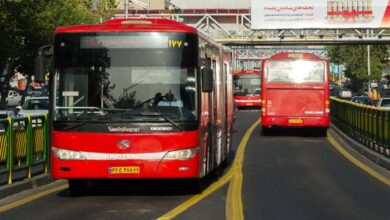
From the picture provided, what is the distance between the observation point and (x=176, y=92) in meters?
12.2

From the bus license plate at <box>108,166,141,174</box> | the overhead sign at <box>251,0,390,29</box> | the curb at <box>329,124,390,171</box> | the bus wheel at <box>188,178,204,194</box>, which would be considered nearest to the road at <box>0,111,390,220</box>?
the bus wheel at <box>188,178,204,194</box>

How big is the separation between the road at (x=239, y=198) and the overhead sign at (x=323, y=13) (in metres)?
40.3

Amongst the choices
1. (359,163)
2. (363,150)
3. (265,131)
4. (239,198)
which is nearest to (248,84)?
(265,131)

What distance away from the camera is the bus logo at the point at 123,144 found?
479 inches

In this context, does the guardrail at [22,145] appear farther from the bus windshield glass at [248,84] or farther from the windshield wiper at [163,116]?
the bus windshield glass at [248,84]

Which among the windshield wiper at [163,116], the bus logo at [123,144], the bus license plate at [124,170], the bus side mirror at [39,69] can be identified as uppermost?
the bus side mirror at [39,69]

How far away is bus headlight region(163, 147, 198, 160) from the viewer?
12.2 m

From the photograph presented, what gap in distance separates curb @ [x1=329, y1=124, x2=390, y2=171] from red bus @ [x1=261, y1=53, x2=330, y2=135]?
1326mm

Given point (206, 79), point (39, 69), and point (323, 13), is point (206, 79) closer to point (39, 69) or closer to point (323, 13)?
point (39, 69)

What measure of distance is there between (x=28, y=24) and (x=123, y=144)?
23.1 metres

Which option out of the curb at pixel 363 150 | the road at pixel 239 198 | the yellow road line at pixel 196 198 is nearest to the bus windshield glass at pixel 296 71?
the curb at pixel 363 150

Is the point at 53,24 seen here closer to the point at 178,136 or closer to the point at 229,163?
the point at 229,163

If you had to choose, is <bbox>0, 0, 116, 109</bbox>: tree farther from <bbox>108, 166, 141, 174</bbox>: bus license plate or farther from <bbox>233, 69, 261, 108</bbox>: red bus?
<bbox>233, 69, 261, 108</bbox>: red bus

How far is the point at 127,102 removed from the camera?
40.1ft
